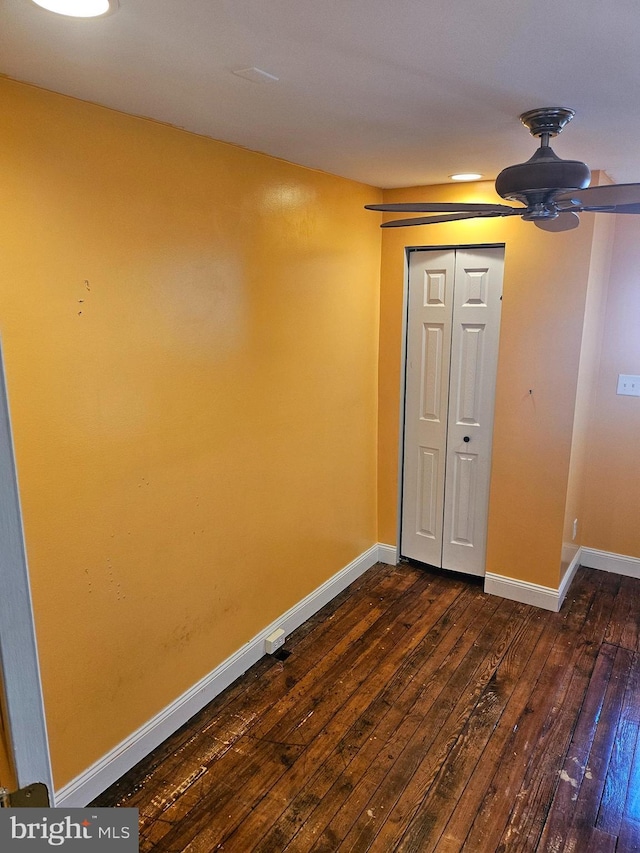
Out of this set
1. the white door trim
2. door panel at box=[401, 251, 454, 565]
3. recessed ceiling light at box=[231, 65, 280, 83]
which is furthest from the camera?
door panel at box=[401, 251, 454, 565]

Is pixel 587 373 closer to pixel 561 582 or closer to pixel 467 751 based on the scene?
pixel 561 582

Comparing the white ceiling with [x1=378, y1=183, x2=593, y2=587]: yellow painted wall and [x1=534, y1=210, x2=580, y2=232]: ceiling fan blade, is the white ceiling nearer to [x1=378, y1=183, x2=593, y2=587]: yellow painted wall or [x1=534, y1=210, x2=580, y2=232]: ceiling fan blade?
[x1=534, y1=210, x2=580, y2=232]: ceiling fan blade

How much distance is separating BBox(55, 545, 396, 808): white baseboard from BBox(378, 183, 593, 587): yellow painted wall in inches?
45.3

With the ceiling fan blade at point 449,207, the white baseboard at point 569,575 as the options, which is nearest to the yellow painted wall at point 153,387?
the ceiling fan blade at point 449,207

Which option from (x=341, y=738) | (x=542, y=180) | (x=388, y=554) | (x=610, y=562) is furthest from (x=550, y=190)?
(x=610, y=562)

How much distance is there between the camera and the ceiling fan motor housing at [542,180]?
1.58 meters

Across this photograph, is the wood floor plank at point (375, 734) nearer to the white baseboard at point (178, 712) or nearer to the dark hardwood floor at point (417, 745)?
the dark hardwood floor at point (417, 745)

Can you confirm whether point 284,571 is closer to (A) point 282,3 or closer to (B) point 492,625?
(B) point 492,625

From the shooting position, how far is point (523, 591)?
11.3ft

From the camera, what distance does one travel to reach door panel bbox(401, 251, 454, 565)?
3.49 m

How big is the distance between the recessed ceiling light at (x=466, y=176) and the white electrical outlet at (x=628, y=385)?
1521 mm

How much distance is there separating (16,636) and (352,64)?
1.50 meters

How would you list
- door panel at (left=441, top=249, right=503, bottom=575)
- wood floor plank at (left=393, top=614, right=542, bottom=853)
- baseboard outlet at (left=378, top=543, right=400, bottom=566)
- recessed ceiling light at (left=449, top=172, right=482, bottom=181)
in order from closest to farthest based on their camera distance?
wood floor plank at (left=393, top=614, right=542, bottom=853), recessed ceiling light at (left=449, top=172, right=482, bottom=181), door panel at (left=441, top=249, right=503, bottom=575), baseboard outlet at (left=378, top=543, right=400, bottom=566)

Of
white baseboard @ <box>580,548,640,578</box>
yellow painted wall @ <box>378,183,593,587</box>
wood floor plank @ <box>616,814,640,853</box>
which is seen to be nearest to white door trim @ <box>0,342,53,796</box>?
wood floor plank @ <box>616,814,640,853</box>
